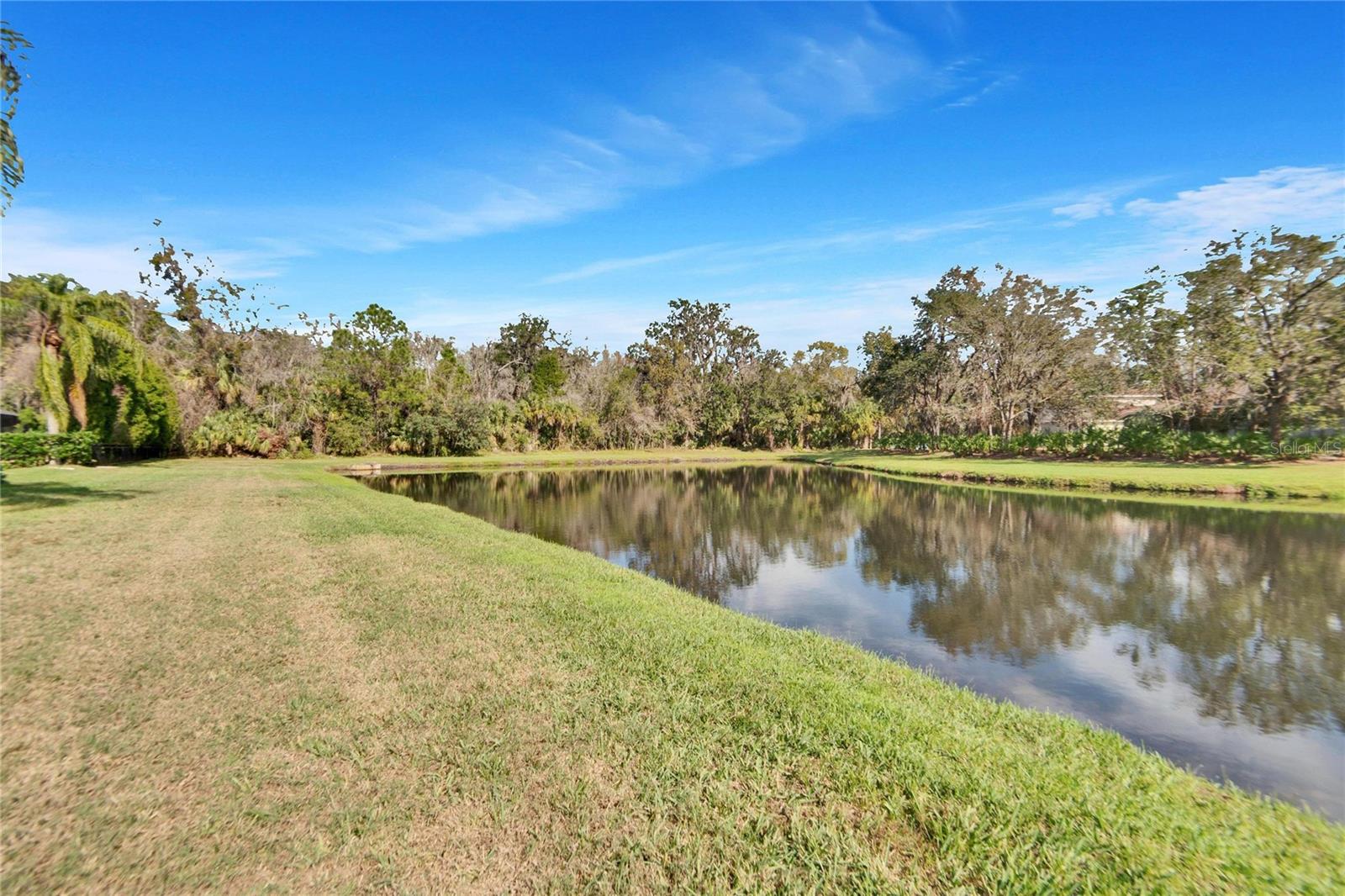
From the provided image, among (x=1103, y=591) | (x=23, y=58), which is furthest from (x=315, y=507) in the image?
(x=1103, y=591)

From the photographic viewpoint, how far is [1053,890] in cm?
278

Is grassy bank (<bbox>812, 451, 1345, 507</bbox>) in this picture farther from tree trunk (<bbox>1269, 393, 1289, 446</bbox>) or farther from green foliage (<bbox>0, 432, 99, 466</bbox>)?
green foliage (<bbox>0, 432, 99, 466</bbox>)

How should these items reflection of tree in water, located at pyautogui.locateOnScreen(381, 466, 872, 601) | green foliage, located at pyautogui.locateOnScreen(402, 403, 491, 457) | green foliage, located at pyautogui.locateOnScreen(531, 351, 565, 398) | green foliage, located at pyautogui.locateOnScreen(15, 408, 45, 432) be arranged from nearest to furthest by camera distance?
reflection of tree in water, located at pyautogui.locateOnScreen(381, 466, 872, 601) → green foliage, located at pyautogui.locateOnScreen(15, 408, 45, 432) → green foliage, located at pyautogui.locateOnScreen(402, 403, 491, 457) → green foliage, located at pyautogui.locateOnScreen(531, 351, 565, 398)

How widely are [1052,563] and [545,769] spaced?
492 inches

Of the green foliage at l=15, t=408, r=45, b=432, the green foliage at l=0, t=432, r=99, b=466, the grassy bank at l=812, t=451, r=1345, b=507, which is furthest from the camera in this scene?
the green foliage at l=15, t=408, r=45, b=432

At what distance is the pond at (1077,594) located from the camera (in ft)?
19.7

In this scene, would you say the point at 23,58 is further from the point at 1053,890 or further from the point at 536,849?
the point at 1053,890

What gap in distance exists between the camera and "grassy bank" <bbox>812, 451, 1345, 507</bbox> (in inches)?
837

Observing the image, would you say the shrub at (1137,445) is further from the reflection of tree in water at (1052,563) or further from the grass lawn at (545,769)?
the grass lawn at (545,769)

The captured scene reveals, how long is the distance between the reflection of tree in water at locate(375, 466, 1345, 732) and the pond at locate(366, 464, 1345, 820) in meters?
0.05

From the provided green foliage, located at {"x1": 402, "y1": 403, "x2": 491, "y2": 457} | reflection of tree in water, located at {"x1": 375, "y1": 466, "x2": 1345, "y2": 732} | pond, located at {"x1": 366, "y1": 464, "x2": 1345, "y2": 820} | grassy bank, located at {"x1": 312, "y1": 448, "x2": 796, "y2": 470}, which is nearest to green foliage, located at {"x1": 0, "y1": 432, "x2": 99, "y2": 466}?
grassy bank, located at {"x1": 312, "y1": 448, "x2": 796, "y2": 470}

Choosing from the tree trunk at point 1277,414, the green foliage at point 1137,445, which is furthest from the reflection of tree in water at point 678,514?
the tree trunk at point 1277,414

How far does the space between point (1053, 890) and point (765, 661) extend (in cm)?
298

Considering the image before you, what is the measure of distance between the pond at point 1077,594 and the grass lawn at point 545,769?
1687 millimetres
